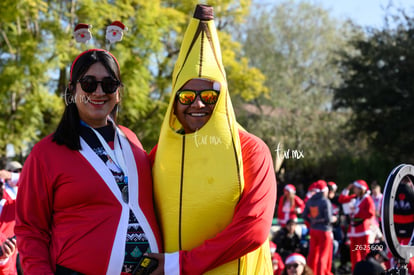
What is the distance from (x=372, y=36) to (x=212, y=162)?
20511 millimetres

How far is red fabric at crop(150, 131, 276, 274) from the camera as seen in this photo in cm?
271

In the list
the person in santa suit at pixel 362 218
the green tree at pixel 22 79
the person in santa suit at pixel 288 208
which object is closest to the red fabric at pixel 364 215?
the person in santa suit at pixel 362 218

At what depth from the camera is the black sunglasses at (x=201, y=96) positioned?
2975mm

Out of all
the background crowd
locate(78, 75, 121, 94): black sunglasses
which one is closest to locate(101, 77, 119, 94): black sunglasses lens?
locate(78, 75, 121, 94): black sunglasses

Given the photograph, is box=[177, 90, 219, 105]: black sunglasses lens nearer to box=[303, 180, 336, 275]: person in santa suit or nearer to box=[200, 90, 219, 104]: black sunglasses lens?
box=[200, 90, 219, 104]: black sunglasses lens

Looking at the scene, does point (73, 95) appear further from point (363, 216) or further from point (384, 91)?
point (384, 91)

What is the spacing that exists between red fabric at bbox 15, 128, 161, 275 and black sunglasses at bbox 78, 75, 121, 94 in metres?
0.33

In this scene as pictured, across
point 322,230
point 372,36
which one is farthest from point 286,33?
point 322,230

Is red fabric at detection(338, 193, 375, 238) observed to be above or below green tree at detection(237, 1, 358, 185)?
below

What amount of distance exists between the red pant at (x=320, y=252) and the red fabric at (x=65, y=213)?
7.87 m

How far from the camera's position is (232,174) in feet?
9.37

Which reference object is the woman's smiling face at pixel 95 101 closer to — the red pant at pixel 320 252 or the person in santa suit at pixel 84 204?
the person in santa suit at pixel 84 204

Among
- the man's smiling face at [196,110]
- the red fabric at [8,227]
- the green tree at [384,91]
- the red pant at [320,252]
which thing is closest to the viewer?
the man's smiling face at [196,110]

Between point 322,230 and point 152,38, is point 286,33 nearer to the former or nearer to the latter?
point 152,38
